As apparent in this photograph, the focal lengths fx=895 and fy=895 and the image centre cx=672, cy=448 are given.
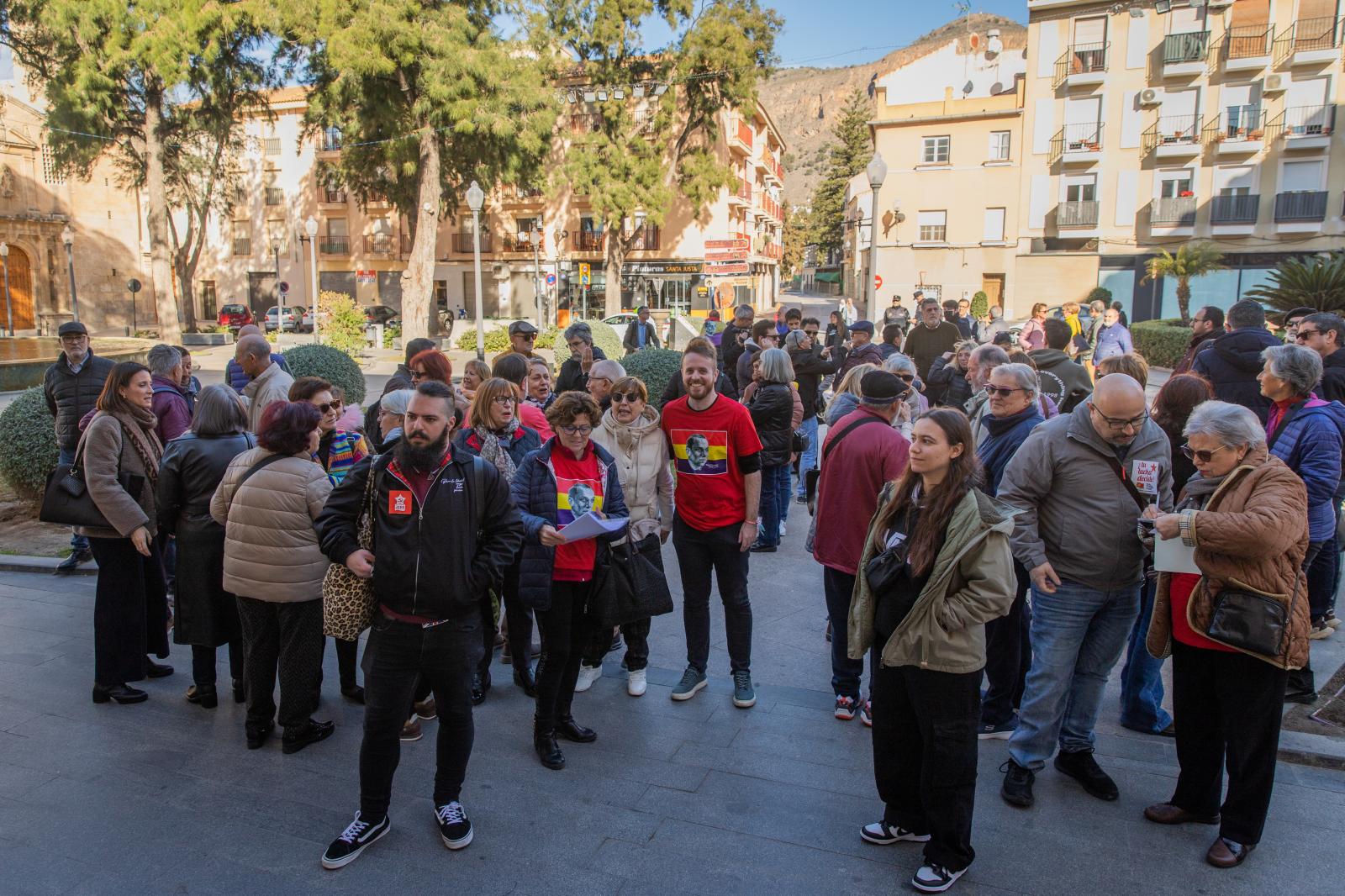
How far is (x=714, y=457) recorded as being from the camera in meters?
4.88

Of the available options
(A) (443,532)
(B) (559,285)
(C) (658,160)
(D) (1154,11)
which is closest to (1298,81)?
(D) (1154,11)

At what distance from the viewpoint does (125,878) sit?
11.2 ft

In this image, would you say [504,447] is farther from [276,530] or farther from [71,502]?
[71,502]

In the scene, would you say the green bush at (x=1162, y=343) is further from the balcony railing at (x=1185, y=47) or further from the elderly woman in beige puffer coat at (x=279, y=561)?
the elderly woman in beige puffer coat at (x=279, y=561)

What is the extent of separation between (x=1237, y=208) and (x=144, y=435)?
4202 cm

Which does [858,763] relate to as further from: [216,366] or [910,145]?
[910,145]

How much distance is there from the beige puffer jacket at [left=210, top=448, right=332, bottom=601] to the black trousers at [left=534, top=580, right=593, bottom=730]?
1.11 m

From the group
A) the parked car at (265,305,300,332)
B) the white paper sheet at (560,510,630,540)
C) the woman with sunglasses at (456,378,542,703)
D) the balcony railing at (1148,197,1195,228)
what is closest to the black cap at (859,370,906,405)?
the white paper sheet at (560,510,630,540)

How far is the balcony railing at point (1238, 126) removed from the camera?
118ft

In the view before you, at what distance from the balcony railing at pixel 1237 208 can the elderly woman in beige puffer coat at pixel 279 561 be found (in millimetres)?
41498

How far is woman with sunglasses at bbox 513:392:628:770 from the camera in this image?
13.6 feet

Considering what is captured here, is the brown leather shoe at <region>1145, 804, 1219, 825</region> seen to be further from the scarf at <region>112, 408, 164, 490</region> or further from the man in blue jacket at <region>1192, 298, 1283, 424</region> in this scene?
the scarf at <region>112, 408, 164, 490</region>

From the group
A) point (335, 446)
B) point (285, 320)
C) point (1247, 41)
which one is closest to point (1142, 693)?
point (335, 446)

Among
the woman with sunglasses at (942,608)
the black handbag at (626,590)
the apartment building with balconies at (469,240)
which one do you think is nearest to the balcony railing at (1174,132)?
the apartment building with balconies at (469,240)
